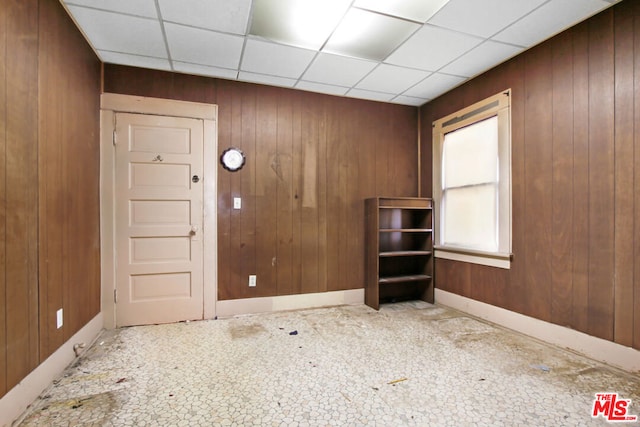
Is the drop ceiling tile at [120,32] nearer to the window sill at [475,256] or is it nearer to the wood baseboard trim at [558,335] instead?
the window sill at [475,256]

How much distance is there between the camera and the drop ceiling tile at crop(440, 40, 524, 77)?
108 inches

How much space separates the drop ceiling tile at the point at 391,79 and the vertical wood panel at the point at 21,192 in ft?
9.17

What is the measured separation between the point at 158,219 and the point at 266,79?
195cm

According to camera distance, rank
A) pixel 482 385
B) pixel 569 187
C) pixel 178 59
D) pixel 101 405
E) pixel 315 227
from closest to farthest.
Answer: pixel 101 405, pixel 482 385, pixel 569 187, pixel 178 59, pixel 315 227

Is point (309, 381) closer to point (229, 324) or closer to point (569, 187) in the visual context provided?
point (229, 324)

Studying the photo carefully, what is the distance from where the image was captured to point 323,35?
258cm

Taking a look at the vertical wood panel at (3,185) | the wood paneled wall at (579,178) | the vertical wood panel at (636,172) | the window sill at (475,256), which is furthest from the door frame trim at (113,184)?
the vertical wood panel at (636,172)

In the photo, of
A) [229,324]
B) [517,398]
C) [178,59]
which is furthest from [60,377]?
[517,398]

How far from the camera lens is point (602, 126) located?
89.6 inches

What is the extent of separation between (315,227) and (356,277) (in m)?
0.88

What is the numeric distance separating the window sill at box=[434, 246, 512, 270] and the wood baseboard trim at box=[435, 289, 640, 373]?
453mm

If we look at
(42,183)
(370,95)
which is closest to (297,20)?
(370,95)

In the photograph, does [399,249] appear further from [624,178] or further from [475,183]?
[624,178]

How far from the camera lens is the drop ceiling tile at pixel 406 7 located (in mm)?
2172
